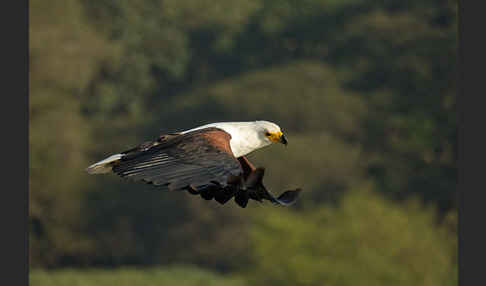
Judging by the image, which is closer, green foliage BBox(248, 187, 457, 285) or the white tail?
the white tail

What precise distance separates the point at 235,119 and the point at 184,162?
25401 mm

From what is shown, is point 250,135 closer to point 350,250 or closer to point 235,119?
point 350,250

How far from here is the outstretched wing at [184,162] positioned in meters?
5.66

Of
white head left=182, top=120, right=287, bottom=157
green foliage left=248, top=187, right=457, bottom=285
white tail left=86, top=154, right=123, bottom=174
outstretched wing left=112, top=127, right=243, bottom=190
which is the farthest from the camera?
green foliage left=248, top=187, right=457, bottom=285

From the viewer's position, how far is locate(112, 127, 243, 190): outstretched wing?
223 inches

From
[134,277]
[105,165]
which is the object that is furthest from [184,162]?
[134,277]

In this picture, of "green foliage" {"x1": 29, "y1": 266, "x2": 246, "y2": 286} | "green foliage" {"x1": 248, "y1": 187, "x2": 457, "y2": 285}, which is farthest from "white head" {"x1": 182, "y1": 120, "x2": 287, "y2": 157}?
"green foliage" {"x1": 29, "y1": 266, "x2": 246, "y2": 286}

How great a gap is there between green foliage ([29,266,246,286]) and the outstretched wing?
870 inches

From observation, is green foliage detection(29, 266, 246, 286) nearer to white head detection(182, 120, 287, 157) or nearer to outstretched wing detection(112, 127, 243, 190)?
white head detection(182, 120, 287, 157)

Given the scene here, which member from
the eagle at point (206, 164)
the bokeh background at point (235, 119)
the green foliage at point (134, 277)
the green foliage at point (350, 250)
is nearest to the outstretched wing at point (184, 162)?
the eagle at point (206, 164)

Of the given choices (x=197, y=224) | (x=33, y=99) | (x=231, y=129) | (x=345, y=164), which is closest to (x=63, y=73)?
(x=33, y=99)

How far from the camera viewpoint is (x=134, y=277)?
97.7 feet

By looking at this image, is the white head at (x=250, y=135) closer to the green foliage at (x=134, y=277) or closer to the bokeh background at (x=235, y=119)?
the bokeh background at (x=235, y=119)

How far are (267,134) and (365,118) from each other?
27018 mm
